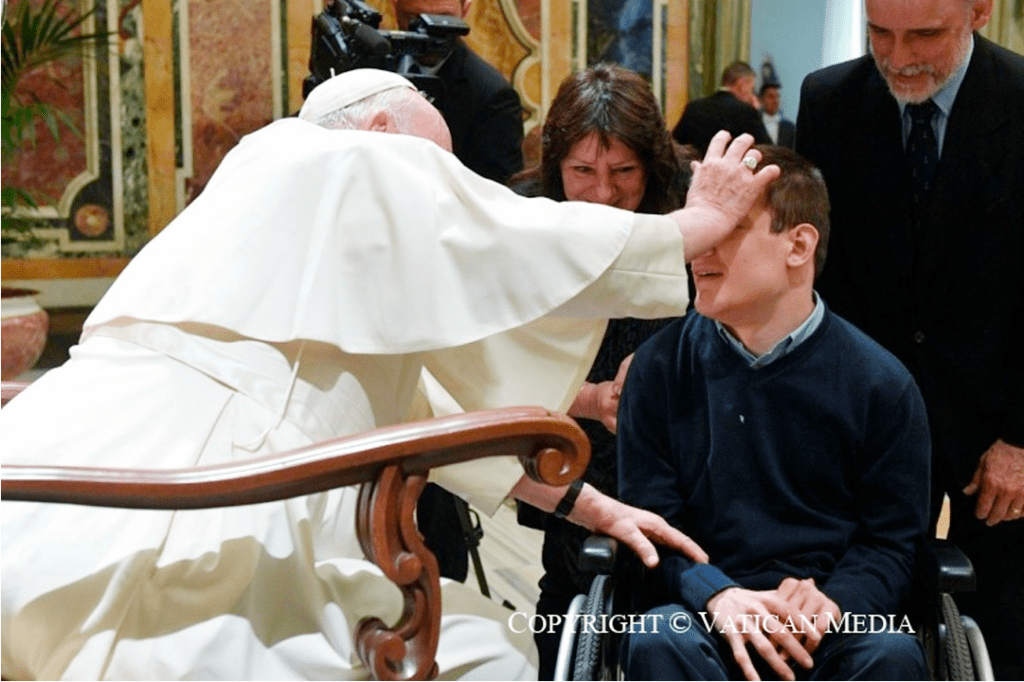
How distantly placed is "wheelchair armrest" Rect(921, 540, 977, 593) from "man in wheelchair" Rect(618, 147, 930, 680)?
0.05 metres

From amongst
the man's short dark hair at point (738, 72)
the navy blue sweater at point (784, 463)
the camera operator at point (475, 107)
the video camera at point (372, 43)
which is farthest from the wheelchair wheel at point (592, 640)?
the man's short dark hair at point (738, 72)

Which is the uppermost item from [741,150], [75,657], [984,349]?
[741,150]

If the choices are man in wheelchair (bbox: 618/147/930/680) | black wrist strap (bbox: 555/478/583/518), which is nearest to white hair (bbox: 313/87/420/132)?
man in wheelchair (bbox: 618/147/930/680)

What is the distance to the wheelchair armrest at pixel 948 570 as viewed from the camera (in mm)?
2080

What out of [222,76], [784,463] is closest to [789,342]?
[784,463]

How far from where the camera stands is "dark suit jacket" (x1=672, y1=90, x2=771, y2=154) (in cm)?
654

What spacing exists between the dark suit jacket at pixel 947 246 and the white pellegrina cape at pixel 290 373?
0.79 metres

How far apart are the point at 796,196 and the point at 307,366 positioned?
974mm

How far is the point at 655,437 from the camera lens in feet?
7.88

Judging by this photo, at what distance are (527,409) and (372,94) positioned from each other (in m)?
0.83

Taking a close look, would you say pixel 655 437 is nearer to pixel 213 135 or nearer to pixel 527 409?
pixel 527 409

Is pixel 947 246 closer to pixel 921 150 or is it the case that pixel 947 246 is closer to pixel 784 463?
pixel 921 150

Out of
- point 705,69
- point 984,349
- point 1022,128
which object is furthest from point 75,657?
point 705,69

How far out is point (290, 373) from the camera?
2.04 m
